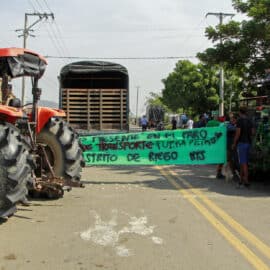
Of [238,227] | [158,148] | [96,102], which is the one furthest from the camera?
[96,102]

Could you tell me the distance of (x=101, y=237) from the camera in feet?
21.9

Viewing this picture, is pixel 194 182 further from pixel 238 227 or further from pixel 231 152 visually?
pixel 238 227

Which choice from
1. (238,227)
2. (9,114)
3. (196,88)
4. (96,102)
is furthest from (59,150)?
(196,88)

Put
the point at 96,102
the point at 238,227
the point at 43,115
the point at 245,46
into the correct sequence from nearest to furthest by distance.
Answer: the point at 238,227, the point at 43,115, the point at 96,102, the point at 245,46

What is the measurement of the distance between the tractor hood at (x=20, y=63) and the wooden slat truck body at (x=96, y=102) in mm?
9411

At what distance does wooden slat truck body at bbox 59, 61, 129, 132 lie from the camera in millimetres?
18328

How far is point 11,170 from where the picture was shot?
693 cm

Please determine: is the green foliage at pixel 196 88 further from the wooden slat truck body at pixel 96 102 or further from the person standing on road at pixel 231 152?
the person standing on road at pixel 231 152

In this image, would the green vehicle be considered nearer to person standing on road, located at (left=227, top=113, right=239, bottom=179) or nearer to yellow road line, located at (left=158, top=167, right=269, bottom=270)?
person standing on road, located at (left=227, top=113, right=239, bottom=179)

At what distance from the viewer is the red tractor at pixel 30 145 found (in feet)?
22.8

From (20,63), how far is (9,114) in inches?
47.9

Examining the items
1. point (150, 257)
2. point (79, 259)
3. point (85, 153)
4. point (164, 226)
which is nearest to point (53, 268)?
point (79, 259)

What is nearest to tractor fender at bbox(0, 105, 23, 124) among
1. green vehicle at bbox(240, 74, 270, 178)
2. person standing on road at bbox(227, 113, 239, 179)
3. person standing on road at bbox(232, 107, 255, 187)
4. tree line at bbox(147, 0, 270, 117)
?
person standing on road at bbox(232, 107, 255, 187)

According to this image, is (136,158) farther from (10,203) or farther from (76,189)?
(10,203)
